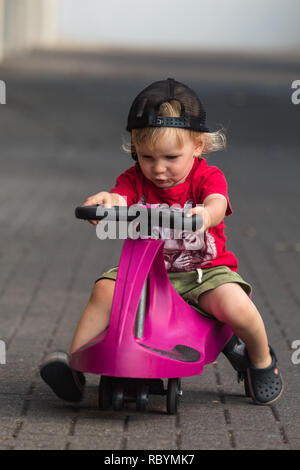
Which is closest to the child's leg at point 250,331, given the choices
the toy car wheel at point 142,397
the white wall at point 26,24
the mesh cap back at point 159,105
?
the toy car wheel at point 142,397

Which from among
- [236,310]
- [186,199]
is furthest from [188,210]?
[236,310]

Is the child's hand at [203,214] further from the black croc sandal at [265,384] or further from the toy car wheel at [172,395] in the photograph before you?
the black croc sandal at [265,384]

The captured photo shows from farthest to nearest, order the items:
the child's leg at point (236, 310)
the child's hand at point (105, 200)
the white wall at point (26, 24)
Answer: the white wall at point (26, 24), the child's leg at point (236, 310), the child's hand at point (105, 200)

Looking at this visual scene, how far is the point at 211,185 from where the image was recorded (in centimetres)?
344

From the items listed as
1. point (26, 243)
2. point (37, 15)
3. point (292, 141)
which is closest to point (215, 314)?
point (26, 243)

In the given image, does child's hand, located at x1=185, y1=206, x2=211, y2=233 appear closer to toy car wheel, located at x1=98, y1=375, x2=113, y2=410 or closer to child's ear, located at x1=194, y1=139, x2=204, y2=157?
child's ear, located at x1=194, y1=139, x2=204, y2=157

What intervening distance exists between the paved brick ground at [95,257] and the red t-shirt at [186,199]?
56cm

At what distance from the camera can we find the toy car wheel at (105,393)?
334 cm

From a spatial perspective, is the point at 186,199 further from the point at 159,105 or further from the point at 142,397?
the point at 142,397

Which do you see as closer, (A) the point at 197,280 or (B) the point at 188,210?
(B) the point at 188,210

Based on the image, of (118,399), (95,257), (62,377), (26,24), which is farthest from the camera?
(26,24)

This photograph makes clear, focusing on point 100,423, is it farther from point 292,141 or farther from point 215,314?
point 292,141

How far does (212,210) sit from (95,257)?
346 centimetres

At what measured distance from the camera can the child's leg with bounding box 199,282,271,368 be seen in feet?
11.0
